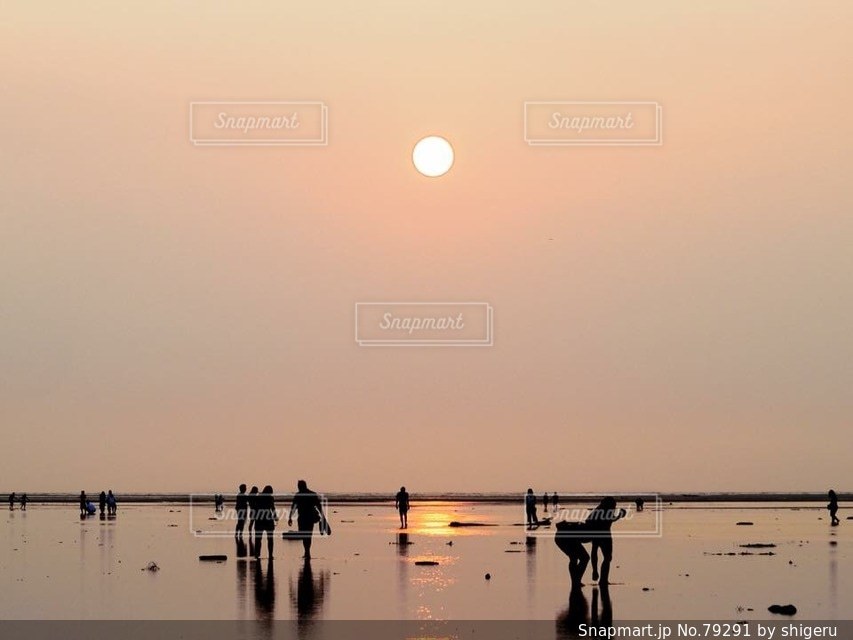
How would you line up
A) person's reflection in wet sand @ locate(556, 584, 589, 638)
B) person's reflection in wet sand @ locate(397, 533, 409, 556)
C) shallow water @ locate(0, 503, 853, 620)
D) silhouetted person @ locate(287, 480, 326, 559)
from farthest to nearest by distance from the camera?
person's reflection in wet sand @ locate(397, 533, 409, 556) → silhouetted person @ locate(287, 480, 326, 559) → shallow water @ locate(0, 503, 853, 620) → person's reflection in wet sand @ locate(556, 584, 589, 638)

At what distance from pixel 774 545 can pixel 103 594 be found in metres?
27.1

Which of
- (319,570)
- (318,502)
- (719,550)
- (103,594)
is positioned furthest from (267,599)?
(719,550)

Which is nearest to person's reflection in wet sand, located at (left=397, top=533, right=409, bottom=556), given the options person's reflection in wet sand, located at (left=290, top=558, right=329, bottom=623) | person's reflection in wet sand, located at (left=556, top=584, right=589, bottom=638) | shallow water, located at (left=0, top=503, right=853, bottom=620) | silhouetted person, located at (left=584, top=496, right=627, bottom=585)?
shallow water, located at (left=0, top=503, right=853, bottom=620)

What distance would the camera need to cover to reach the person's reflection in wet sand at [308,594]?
23.4 m

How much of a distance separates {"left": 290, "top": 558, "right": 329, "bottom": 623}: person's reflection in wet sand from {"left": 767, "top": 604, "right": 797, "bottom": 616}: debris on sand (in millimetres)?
8180

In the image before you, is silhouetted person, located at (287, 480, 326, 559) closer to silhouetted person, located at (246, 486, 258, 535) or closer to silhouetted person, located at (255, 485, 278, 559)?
silhouetted person, located at (255, 485, 278, 559)

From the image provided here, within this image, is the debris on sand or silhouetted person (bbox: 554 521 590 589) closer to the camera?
the debris on sand

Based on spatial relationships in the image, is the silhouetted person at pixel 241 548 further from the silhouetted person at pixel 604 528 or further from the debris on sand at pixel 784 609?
the debris on sand at pixel 784 609

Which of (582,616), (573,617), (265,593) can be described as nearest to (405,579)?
(265,593)

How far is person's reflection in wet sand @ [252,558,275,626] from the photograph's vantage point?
74.9 ft

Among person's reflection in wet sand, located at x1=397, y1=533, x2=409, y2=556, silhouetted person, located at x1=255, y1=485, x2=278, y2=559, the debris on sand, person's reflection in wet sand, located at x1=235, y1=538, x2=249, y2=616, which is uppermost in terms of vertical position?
silhouetted person, located at x1=255, y1=485, x2=278, y2=559

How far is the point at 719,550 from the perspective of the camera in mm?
43438

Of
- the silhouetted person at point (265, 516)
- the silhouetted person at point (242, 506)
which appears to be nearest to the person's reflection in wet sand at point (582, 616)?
the silhouetted person at point (265, 516)

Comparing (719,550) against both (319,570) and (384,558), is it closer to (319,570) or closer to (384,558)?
(384,558)
